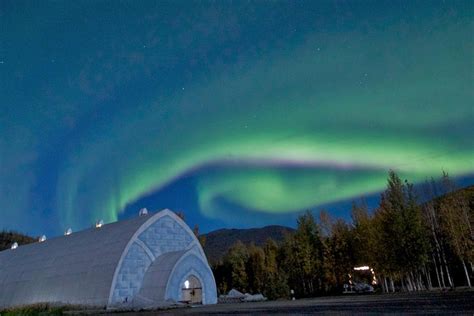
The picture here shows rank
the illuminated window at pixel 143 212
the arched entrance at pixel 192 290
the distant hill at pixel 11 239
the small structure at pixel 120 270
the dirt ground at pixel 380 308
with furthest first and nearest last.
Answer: the distant hill at pixel 11 239 → the illuminated window at pixel 143 212 → the arched entrance at pixel 192 290 → the small structure at pixel 120 270 → the dirt ground at pixel 380 308

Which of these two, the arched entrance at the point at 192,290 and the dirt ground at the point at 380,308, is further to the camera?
the arched entrance at the point at 192,290

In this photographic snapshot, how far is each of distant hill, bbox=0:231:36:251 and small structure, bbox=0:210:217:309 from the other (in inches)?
3557

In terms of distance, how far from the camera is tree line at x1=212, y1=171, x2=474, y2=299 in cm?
4525

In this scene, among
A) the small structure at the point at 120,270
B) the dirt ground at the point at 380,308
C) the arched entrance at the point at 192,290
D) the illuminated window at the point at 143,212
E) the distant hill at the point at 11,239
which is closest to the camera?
→ the dirt ground at the point at 380,308

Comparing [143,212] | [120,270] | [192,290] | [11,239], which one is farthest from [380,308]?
[11,239]

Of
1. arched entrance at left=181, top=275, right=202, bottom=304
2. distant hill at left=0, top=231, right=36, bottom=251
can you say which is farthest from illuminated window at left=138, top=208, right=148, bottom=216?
distant hill at left=0, top=231, right=36, bottom=251

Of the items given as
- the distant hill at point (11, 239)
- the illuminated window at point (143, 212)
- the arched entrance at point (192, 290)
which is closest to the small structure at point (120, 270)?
the arched entrance at point (192, 290)

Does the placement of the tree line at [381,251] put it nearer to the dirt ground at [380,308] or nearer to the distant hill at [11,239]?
the dirt ground at [380,308]

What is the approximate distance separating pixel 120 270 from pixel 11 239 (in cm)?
11222

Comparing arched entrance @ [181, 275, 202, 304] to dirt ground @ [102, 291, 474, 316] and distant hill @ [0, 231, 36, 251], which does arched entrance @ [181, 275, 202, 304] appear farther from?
distant hill @ [0, 231, 36, 251]

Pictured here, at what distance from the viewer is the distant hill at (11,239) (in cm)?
12569

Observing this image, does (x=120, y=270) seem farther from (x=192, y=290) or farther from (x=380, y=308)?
(x=380, y=308)

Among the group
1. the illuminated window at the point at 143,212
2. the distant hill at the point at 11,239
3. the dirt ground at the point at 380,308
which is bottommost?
the dirt ground at the point at 380,308

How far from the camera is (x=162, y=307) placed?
107 ft
